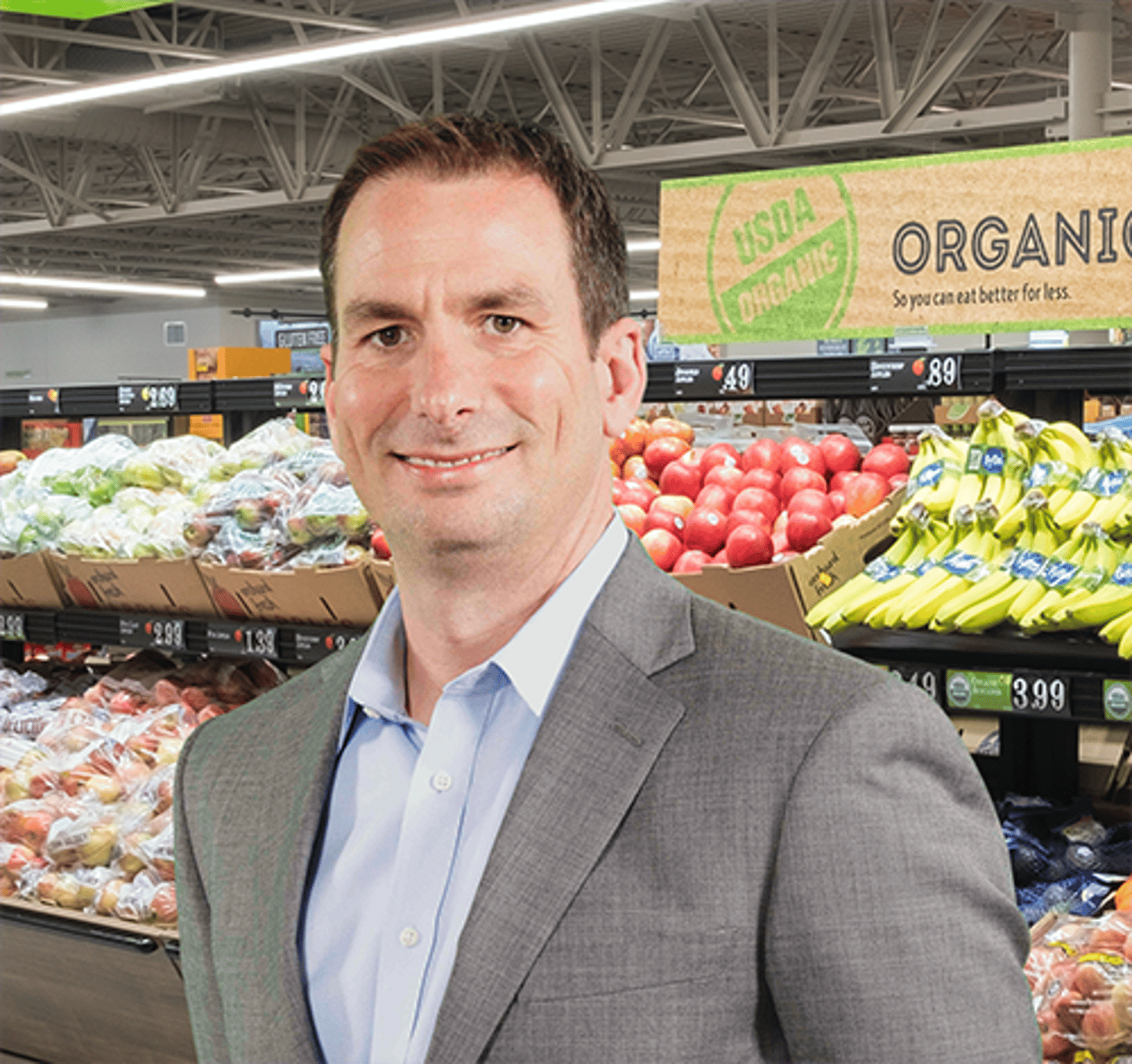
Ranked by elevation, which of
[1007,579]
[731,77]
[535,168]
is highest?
[731,77]

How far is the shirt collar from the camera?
108 cm

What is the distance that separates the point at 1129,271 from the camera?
2635 mm

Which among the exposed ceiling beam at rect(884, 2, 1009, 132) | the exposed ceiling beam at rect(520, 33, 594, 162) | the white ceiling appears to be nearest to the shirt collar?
the white ceiling

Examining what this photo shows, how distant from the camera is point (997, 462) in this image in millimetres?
2855

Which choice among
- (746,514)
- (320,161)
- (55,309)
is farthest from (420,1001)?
(55,309)

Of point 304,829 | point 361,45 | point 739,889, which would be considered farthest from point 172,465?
point 361,45

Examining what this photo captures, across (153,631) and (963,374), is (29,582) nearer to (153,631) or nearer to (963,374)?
(153,631)

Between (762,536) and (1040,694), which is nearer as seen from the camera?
(1040,694)

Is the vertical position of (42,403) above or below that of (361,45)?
below

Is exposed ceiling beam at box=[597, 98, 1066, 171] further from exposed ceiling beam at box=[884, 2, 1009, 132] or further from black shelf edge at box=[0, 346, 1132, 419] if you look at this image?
black shelf edge at box=[0, 346, 1132, 419]

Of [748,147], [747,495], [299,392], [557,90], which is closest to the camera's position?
[747,495]

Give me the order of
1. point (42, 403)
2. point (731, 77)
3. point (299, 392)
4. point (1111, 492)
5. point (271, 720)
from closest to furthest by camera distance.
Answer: point (271, 720) < point (1111, 492) < point (299, 392) < point (42, 403) < point (731, 77)

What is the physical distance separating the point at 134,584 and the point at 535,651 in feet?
9.13

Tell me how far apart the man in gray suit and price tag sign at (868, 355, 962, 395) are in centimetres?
181
